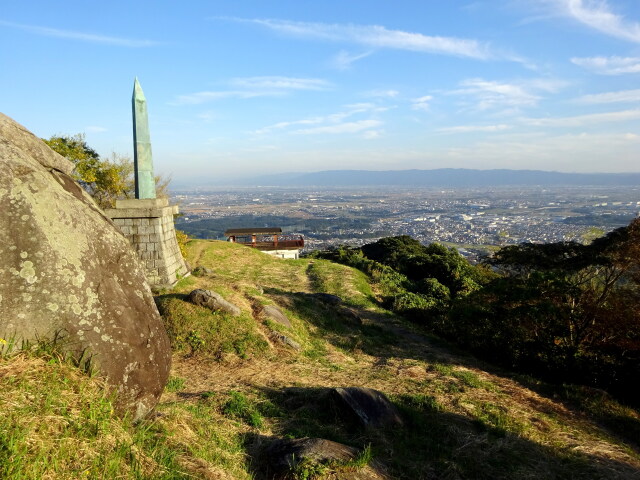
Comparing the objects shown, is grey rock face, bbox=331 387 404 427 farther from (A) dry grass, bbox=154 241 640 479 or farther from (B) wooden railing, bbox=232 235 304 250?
(B) wooden railing, bbox=232 235 304 250

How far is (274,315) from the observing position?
1120 cm

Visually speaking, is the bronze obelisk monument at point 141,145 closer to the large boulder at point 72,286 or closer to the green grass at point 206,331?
the green grass at point 206,331

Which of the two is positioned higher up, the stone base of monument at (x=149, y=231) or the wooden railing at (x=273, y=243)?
the stone base of monument at (x=149, y=231)

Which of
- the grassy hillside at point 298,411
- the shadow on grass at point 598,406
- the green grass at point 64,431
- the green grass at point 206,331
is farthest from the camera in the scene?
the green grass at point 206,331

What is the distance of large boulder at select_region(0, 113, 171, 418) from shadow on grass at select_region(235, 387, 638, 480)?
1708 mm

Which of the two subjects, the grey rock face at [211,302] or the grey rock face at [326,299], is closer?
the grey rock face at [211,302]

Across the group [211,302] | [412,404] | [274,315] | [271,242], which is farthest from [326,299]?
[271,242]

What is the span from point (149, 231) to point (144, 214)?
55 centimetres

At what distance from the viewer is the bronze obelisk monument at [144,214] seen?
39.6ft

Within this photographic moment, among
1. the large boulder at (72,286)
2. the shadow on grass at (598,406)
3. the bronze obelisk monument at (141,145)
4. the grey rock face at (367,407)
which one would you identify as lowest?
the shadow on grass at (598,406)

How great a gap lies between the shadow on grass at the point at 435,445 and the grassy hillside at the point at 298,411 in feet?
0.07

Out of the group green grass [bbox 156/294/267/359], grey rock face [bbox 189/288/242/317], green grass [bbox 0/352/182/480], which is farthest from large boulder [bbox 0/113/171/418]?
grey rock face [bbox 189/288/242/317]

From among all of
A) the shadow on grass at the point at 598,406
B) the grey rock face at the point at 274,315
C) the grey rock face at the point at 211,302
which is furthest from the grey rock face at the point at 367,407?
the grey rock face at the point at 274,315

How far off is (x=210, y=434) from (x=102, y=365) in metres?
1.62
